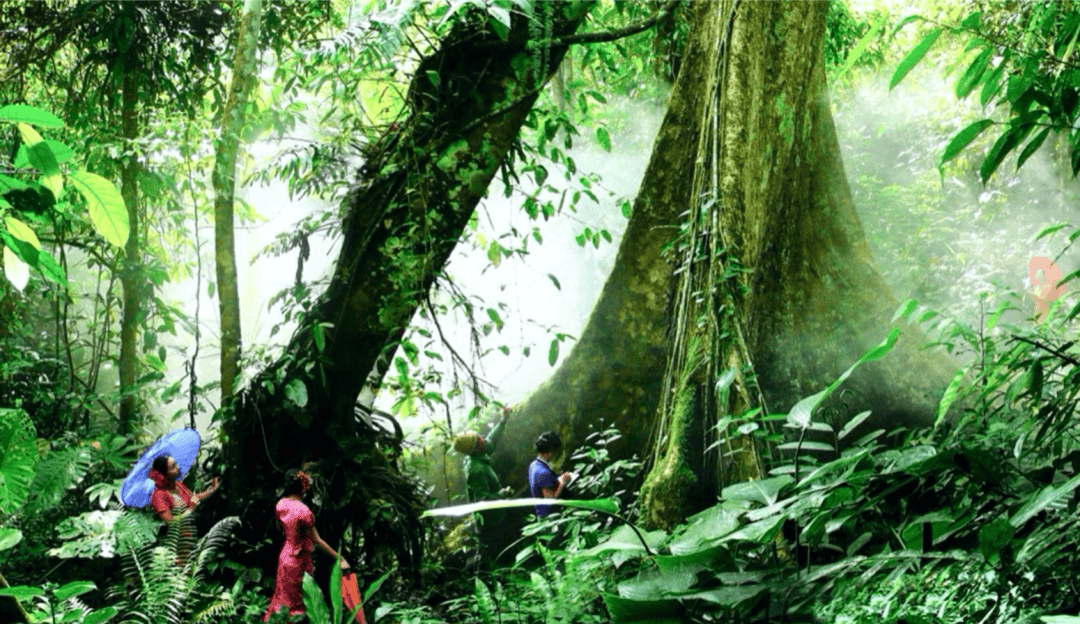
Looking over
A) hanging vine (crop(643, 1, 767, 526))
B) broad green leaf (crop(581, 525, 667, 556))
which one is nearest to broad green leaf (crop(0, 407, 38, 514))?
broad green leaf (crop(581, 525, 667, 556))

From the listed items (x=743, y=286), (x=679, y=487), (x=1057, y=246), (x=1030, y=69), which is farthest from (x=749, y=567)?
(x=1057, y=246)

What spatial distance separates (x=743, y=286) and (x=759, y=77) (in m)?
1.28

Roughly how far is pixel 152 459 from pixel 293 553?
0.75 metres

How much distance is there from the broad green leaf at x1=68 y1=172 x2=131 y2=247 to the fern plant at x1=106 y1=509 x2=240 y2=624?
4.89ft

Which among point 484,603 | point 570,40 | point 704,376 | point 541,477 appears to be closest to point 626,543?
point 484,603

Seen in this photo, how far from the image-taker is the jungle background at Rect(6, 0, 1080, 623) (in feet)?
3.01

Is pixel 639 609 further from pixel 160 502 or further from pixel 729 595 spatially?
pixel 160 502

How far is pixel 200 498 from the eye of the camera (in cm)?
345

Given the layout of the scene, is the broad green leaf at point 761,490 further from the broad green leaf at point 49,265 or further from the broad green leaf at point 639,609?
the broad green leaf at point 49,265

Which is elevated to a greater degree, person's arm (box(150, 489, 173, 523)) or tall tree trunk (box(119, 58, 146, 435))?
tall tree trunk (box(119, 58, 146, 435))

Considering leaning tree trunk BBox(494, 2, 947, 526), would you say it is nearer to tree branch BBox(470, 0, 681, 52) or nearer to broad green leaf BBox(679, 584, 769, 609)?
tree branch BBox(470, 0, 681, 52)

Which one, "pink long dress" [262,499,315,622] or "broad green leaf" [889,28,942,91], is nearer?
"broad green leaf" [889,28,942,91]

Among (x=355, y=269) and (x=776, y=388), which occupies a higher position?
(x=355, y=269)

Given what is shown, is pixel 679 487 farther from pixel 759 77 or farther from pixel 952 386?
pixel 759 77
